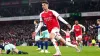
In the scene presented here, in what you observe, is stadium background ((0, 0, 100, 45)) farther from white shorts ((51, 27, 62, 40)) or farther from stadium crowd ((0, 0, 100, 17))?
white shorts ((51, 27, 62, 40))

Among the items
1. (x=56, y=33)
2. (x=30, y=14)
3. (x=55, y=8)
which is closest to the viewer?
(x=56, y=33)

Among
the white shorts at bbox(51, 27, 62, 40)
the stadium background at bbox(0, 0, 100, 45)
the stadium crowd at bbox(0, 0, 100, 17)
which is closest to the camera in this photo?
the white shorts at bbox(51, 27, 62, 40)

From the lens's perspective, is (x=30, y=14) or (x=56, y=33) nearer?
(x=56, y=33)

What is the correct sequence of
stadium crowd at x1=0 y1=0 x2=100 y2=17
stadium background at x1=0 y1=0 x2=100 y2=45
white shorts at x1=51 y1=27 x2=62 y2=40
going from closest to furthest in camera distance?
white shorts at x1=51 y1=27 x2=62 y2=40 < stadium background at x1=0 y1=0 x2=100 y2=45 < stadium crowd at x1=0 y1=0 x2=100 y2=17

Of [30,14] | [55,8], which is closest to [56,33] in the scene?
[55,8]

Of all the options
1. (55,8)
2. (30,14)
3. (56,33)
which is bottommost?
(30,14)

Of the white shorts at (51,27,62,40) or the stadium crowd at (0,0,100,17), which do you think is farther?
the stadium crowd at (0,0,100,17)

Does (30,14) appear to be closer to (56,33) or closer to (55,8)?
(55,8)

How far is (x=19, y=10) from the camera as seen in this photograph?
52.8 m

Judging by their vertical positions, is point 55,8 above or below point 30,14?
above

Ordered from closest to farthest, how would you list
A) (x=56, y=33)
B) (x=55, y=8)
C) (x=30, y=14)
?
(x=56, y=33) → (x=55, y=8) → (x=30, y=14)

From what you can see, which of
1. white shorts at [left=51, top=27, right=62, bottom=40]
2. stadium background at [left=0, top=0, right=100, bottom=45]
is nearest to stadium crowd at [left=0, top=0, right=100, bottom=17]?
stadium background at [left=0, top=0, right=100, bottom=45]

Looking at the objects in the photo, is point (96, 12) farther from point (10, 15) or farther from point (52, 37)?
point (52, 37)

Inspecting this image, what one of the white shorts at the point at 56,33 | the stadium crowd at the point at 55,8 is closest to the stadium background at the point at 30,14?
the stadium crowd at the point at 55,8
